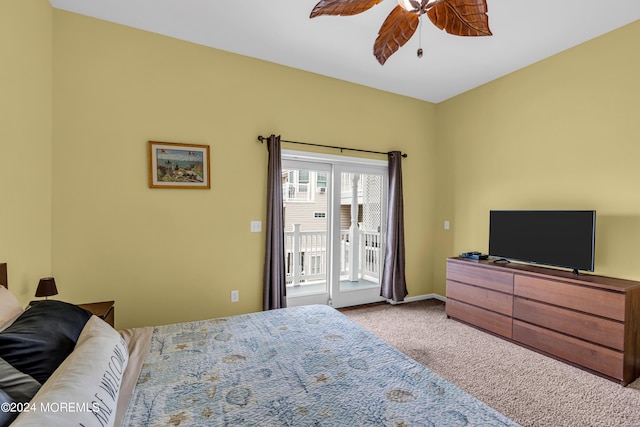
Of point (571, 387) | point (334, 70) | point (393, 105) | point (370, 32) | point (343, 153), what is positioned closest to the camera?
point (571, 387)

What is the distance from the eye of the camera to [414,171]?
14.4ft

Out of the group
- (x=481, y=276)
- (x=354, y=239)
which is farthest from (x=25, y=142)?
(x=481, y=276)

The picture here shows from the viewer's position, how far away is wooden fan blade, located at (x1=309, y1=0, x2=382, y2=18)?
167 centimetres

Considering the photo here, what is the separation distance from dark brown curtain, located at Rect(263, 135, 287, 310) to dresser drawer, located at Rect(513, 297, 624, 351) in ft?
8.11

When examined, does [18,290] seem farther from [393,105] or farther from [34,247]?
[393,105]

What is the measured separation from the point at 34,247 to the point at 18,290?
36 cm

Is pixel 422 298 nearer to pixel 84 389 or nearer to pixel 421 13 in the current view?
pixel 421 13

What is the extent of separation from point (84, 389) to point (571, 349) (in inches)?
133

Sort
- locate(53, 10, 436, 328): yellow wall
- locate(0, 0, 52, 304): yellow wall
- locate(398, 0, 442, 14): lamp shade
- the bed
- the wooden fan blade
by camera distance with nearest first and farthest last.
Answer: the bed → locate(398, 0, 442, 14): lamp shade → the wooden fan blade → locate(0, 0, 52, 304): yellow wall → locate(53, 10, 436, 328): yellow wall

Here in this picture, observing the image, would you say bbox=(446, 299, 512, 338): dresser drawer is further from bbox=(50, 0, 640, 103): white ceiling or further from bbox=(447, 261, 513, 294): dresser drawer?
bbox=(50, 0, 640, 103): white ceiling

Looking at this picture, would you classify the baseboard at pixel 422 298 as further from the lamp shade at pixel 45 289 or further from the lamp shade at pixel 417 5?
the lamp shade at pixel 45 289

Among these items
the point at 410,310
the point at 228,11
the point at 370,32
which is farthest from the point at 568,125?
the point at 228,11

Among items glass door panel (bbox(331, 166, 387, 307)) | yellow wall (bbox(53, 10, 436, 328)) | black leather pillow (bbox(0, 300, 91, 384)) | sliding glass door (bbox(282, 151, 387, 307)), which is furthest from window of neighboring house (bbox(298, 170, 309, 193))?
black leather pillow (bbox(0, 300, 91, 384))

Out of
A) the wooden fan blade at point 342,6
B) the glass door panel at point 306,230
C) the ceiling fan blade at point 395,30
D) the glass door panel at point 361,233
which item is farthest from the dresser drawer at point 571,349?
the wooden fan blade at point 342,6
